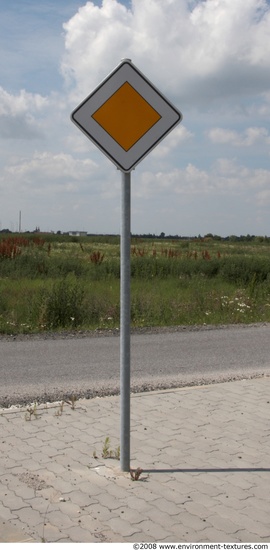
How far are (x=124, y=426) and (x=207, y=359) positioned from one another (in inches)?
212

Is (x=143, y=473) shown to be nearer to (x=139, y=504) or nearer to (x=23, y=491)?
(x=139, y=504)

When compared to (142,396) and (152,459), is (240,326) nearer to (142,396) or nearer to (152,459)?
(142,396)

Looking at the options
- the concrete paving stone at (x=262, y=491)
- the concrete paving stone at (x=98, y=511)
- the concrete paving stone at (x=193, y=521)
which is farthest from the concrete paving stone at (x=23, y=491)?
the concrete paving stone at (x=262, y=491)

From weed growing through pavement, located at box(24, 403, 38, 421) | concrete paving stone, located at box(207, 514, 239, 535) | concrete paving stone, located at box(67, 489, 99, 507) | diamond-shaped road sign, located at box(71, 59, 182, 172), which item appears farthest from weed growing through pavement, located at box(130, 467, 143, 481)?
diamond-shaped road sign, located at box(71, 59, 182, 172)

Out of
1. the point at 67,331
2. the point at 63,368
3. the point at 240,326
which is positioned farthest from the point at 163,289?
the point at 63,368

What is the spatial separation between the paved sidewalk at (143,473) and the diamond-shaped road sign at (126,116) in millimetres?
2047

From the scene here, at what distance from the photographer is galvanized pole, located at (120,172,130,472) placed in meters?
4.65

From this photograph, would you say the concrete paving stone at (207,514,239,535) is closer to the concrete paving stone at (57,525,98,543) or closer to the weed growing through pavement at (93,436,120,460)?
the concrete paving stone at (57,525,98,543)

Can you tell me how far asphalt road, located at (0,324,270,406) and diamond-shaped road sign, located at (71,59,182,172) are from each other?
3399mm

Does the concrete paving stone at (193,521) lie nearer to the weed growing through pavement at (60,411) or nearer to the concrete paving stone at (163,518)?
the concrete paving stone at (163,518)

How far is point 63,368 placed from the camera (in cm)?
920

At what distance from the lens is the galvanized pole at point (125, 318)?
4652mm

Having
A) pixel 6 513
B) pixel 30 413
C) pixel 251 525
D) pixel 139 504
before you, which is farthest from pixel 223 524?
pixel 30 413

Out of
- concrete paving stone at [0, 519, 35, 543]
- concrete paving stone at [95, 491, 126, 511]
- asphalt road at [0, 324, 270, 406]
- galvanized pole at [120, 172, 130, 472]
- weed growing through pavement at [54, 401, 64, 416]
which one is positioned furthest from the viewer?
asphalt road at [0, 324, 270, 406]
